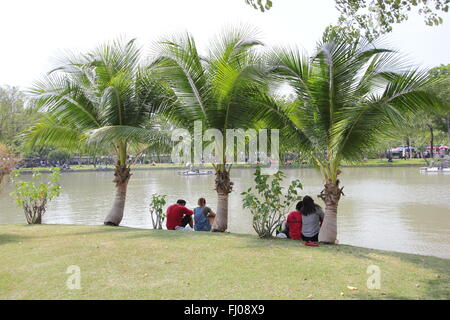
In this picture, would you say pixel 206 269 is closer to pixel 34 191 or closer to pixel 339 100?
pixel 339 100

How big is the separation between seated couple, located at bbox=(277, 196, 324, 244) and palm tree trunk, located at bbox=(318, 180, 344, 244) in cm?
14

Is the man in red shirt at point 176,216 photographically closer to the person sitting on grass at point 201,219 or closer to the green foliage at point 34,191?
the person sitting on grass at point 201,219

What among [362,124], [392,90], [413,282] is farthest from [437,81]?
[413,282]

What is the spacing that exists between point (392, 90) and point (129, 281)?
5728 millimetres

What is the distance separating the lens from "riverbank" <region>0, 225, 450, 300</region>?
465cm

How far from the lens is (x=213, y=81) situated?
9.34 m

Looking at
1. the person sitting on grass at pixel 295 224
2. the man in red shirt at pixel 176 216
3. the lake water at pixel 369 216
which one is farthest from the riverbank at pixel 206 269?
the lake water at pixel 369 216

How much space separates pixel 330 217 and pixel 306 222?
1.55ft

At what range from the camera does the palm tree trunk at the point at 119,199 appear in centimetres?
1084

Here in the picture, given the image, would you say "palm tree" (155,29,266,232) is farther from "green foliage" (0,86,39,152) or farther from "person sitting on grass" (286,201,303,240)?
"green foliage" (0,86,39,152)
